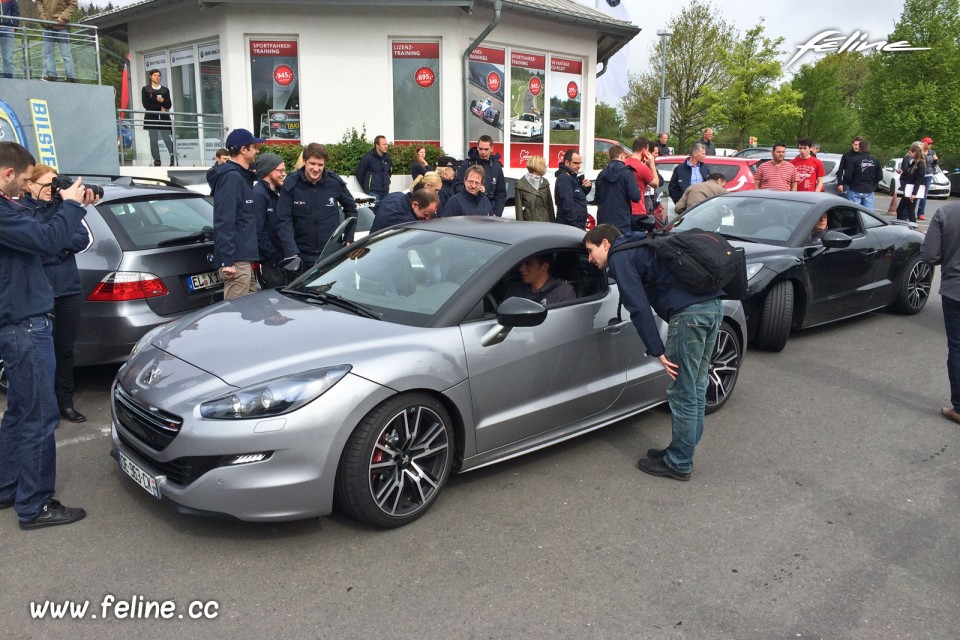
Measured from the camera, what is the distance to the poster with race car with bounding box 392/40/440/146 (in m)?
15.7

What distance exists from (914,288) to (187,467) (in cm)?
836

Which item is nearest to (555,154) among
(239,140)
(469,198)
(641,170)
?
(641,170)

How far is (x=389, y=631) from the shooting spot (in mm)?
2984

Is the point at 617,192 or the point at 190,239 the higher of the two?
the point at 617,192

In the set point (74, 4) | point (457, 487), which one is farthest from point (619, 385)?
point (74, 4)

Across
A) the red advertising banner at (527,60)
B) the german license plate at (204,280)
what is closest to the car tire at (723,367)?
the german license plate at (204,280)

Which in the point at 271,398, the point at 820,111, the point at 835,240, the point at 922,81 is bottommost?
the point at 271,398

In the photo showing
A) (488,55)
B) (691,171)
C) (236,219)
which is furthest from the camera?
(488,55)

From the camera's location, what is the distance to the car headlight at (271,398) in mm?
3371

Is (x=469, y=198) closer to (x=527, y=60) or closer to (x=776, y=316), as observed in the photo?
(x=776, y=316)

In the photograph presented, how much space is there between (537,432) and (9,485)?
2787 millimetres

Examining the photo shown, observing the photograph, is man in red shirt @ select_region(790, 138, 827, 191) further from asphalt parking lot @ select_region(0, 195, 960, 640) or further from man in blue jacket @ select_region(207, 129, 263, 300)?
man in blue jacket @ select_region(207, 129, 263, 300)

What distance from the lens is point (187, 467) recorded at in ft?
11.1

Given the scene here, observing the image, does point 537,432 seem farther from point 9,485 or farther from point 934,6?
point 934,6
